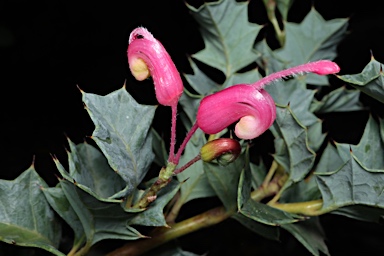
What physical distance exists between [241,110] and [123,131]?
15 centimetres

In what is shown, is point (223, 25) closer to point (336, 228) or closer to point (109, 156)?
point (109, 156)

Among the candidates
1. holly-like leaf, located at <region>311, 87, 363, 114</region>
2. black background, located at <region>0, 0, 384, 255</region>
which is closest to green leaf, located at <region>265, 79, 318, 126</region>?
holly-like leaf, located at <region>311, 87, 363, 114</region>

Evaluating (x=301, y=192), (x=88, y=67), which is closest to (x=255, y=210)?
(x=301, y=192)

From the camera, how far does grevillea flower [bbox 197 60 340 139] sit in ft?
2.17

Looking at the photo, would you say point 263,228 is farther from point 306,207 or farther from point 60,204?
point 60,204

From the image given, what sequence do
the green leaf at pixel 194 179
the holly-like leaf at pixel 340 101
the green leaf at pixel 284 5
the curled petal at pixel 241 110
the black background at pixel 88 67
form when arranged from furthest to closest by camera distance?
1. the black background at pixel 88 67
2. the green leaf at pixel 284 5
3. the holly-like leaf at pixel 340 101
4. the green leaf at pixel 194 179
5. the curled petal at pixel 241 110

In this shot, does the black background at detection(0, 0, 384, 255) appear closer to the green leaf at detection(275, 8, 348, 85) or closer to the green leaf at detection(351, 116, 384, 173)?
the green leaf at detection(275, 8, 348, 85)

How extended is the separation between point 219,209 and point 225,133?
0.17 meters

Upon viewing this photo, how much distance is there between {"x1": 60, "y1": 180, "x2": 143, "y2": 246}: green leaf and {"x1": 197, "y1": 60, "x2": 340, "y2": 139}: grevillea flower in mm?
143

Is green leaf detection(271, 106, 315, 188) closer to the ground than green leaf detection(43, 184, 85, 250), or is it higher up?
closer to the ground

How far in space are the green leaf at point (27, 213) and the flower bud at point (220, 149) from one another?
0.22 meters

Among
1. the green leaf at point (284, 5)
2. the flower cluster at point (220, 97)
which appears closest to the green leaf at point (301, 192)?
the flower cluster at point (220, 97)

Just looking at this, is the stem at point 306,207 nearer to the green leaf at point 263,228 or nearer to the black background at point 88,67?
the green leaf at point 263,228

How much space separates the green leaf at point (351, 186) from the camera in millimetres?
731
